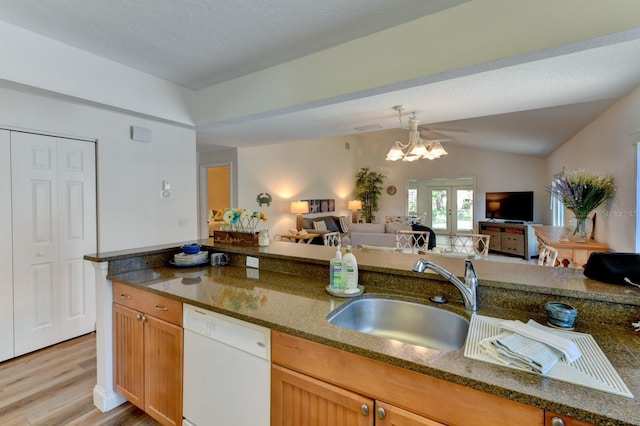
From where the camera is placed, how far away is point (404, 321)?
59.4 inches

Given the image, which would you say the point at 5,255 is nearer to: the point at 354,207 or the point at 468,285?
the point at 468,285

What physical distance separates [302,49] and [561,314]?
94.9 inches

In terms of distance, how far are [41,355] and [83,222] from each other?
47.4 inches

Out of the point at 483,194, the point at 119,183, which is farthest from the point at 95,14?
the point at 483,194

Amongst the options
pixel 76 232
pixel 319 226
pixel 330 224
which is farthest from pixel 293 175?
pixel 76 232

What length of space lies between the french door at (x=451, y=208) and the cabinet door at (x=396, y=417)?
9.24 meters

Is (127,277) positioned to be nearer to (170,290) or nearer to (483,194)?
(170,290)

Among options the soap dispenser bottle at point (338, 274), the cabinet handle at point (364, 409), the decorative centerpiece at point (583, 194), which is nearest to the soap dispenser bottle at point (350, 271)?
the soap dispenser bottle at point (338, 274)

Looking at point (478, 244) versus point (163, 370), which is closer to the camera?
point (163, 370)

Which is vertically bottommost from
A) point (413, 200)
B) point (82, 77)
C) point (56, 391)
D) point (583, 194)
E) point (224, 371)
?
point (56, 391)

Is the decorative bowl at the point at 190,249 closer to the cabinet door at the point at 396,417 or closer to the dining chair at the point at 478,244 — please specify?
the cabinet door at the point at 396,417

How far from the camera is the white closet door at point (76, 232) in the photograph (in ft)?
9.47

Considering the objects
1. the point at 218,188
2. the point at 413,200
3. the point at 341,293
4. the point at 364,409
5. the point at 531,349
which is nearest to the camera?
the point at 531,349

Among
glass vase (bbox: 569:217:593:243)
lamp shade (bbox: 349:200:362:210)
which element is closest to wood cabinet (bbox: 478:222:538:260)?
glass vase (bbox: 569:217:593:243)
